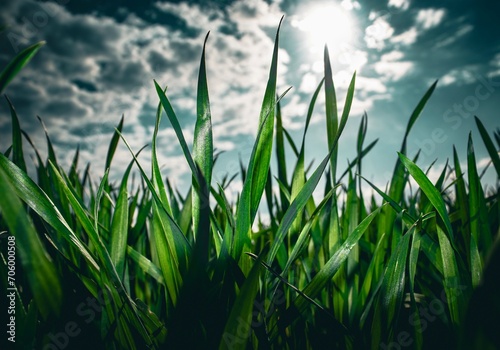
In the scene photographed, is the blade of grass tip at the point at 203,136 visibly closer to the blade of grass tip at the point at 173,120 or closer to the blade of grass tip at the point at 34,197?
the blade of grass tip at the point at 173,120

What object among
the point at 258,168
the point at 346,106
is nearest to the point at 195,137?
the point at 258,168

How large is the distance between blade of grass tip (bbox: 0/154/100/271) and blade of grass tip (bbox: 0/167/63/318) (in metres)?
0.08

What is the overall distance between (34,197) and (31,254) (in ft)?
0.45

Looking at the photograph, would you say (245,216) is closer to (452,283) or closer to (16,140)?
(452,283)

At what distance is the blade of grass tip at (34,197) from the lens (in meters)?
0.35

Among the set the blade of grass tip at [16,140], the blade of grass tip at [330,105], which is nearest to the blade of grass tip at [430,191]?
the blade of grass tip at [330,105]

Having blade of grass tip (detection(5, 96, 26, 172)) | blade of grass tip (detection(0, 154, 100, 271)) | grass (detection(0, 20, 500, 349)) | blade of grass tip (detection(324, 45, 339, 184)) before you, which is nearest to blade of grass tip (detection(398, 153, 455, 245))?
grass (detection(0, 20, 500, 349))

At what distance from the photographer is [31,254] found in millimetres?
261

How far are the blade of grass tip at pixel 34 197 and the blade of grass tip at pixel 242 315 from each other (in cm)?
20

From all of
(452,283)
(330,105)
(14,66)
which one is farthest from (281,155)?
(14,66)

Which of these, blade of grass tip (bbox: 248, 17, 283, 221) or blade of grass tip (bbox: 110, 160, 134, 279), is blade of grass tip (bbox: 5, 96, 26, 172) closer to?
blade of grass tip (bbox: 110, 160, 134, 279)

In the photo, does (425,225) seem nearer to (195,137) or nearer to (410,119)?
(410,119)

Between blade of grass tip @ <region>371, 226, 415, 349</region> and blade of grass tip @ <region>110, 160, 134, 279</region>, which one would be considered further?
blade of grass tip @ <region>110, 160, 134, 279</region>

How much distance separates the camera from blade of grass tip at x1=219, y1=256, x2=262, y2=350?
0.96 feet
